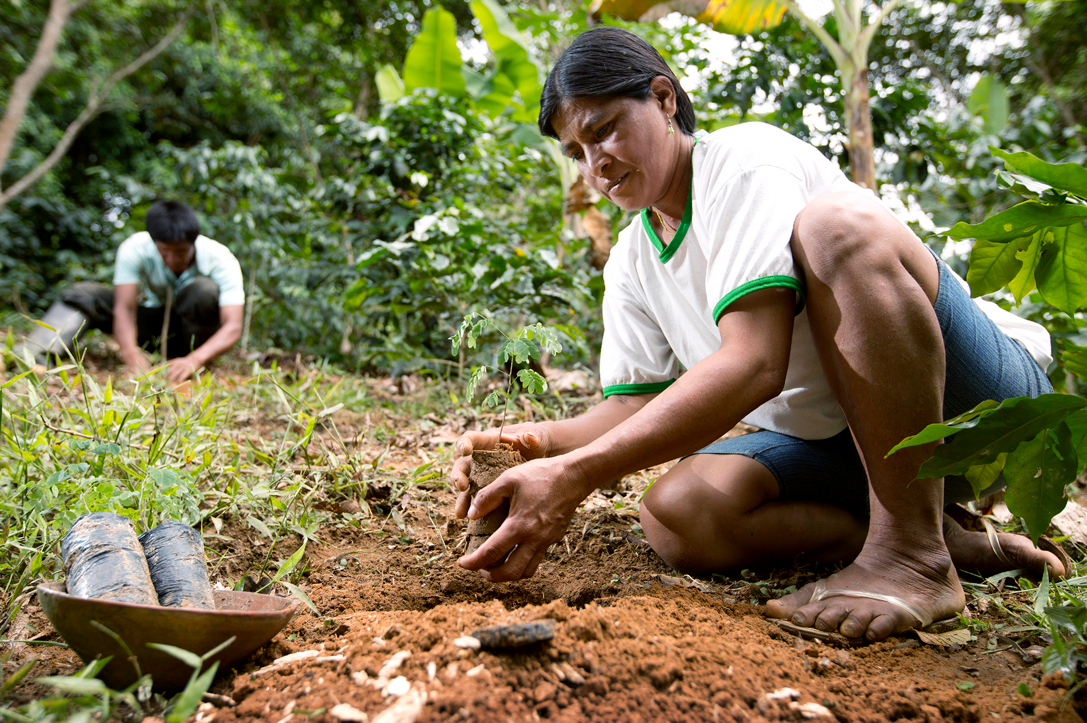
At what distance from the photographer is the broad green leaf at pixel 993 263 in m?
1.15

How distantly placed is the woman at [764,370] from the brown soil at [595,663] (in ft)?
0.32

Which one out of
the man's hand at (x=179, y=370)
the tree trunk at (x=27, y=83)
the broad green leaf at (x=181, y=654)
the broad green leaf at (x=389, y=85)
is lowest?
the man's hand at (x=179, y=370)

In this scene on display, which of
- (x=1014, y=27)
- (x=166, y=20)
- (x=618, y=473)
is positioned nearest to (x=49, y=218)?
(x=166, y=20)

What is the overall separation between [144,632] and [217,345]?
3219mm

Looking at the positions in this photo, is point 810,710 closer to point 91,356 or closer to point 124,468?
point 124,468

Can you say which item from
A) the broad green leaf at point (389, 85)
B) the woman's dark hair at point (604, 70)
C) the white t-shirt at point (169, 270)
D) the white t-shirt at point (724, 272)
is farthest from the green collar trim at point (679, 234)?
the broad green leaf at point (389, 85)

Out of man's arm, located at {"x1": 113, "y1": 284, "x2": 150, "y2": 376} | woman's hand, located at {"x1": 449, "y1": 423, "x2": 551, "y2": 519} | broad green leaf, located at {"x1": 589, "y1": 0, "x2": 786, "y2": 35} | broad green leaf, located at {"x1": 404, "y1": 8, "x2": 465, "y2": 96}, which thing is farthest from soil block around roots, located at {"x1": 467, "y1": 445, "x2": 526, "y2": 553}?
broad green leaf, located at {"x1": 404, "y1": 8, "x2": 465, "y2": 96}

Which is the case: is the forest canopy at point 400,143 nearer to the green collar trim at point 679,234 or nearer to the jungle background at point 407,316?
the jungle background at point 407,316

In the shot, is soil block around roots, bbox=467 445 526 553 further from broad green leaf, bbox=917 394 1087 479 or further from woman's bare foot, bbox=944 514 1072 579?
woman's bare foot, bbox=944 514 1072 579

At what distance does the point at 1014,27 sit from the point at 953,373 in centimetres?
1121

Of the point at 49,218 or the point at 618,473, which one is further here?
the point at 49,218

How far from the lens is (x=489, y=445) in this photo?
1459mm

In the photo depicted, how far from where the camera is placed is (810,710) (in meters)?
0.85

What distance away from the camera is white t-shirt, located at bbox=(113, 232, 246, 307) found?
13.3 ft
